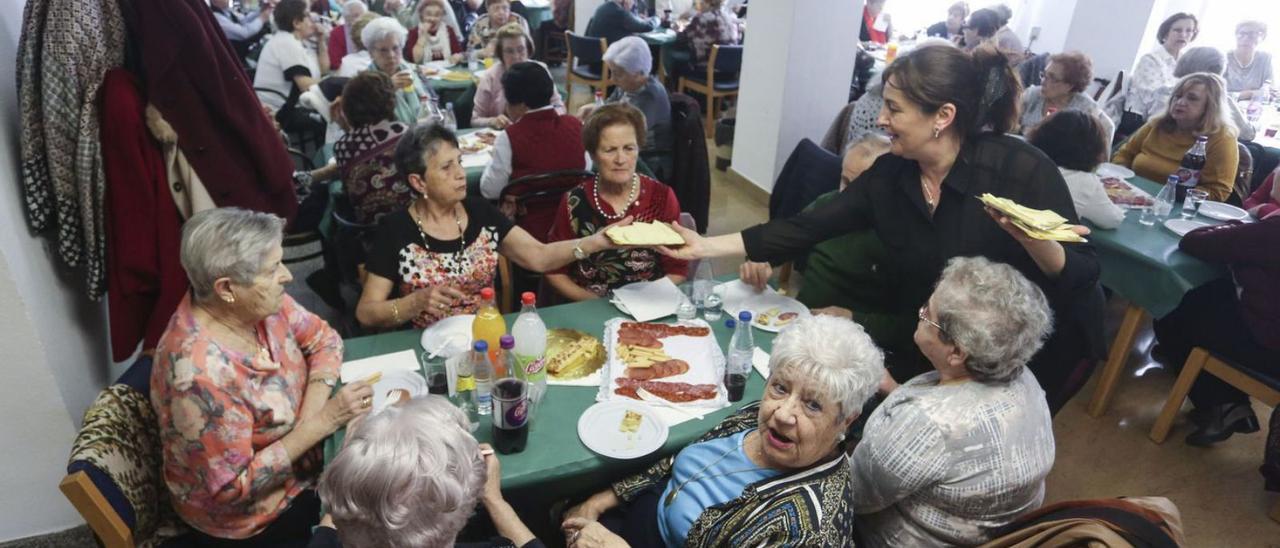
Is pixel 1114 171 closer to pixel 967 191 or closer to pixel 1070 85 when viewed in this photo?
pixel 1070 85

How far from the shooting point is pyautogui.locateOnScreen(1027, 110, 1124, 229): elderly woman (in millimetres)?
3189

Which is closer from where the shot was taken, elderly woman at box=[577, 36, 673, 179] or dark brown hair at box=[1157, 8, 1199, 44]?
elderly woman at box=[577, 36, 673, 179]

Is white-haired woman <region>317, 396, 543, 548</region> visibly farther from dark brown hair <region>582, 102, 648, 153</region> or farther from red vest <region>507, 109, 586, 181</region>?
red vest <region>507, 109, 586, 181</region>

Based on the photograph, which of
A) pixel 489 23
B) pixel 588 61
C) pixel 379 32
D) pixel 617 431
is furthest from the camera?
pixel 588 61

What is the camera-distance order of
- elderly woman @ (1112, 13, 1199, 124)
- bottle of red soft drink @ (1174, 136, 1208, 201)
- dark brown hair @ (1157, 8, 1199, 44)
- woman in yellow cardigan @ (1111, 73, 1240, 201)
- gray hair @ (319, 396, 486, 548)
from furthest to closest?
1. dark brown hair @ (1157, 8, 1199, 44)
2. elderly woman @ (1112, 13, 1199, 124)
3. woman in yellow cardigan @ (1111, 73, 1240, 201)
4. bottle of red soft drink @ (1174, 136, 1208, 201)
5. gray hair @ (319, 396, 486, 548)

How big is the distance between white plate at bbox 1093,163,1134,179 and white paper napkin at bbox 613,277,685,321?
300 cm

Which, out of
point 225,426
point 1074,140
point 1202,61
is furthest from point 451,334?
point 1202,61

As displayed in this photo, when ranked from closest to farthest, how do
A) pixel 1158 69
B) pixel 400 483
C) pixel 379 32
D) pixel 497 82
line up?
1. pixel 400 483
2. pixel 379 32
3. pixel 497 82
4. pixel 1158 69

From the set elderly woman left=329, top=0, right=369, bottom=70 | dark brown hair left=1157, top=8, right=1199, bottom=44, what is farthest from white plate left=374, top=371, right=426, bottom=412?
dark brown hair left=1157, top=8, right=1199, bottom=44

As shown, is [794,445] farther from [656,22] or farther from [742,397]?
[656,22]

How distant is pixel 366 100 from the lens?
10.6ft

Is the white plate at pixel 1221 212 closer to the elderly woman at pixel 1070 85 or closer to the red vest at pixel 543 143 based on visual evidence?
the elderly woman at pixel 1070 85

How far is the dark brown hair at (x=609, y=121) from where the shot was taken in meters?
2.71

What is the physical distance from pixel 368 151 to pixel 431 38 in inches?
132
